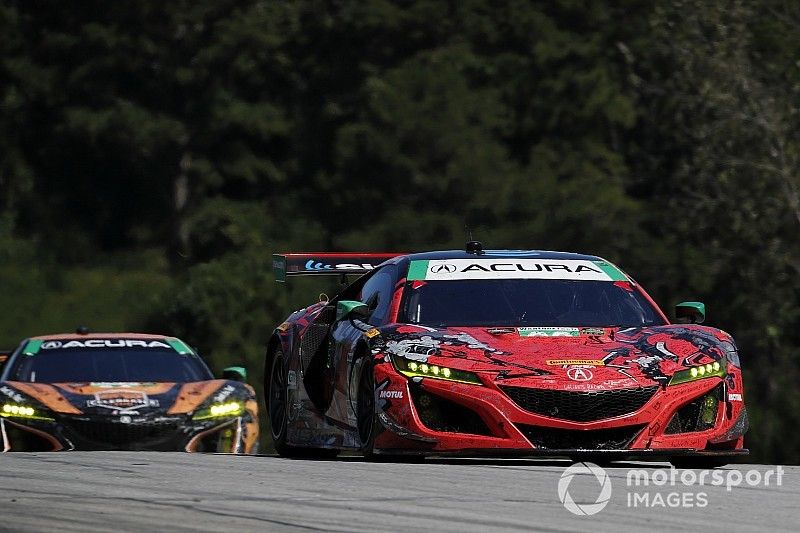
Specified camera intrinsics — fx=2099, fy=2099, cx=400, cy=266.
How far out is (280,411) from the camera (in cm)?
1289

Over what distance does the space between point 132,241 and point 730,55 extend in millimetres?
26693

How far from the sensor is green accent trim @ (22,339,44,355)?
17297 mm

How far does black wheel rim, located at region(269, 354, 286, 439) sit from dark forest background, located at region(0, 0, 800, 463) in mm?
30187

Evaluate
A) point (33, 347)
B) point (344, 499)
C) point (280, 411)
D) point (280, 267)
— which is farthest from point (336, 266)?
point (344, 499)

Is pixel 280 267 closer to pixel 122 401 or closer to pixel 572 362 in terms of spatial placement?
pixel 122 401

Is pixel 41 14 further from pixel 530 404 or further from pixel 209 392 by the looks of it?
pixel 530 404

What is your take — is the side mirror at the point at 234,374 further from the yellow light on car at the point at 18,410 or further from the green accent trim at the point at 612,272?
the green accent trim at the point at 612,272

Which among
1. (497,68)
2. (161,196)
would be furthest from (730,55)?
(161,196)

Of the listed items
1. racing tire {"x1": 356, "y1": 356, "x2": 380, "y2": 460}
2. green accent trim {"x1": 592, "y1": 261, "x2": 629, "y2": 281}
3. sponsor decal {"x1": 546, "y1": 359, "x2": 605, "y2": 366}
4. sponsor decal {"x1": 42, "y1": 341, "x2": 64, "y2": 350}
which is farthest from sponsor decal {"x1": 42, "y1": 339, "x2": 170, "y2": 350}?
sponsor decal {"x1": 546, "y1": 359, "x2": 605, "y2": 366}

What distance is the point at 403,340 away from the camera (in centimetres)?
1078

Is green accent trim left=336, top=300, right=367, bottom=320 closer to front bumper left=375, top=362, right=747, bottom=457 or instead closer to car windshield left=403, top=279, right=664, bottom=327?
car windshield left=403, top=279, right=664, bottom=327

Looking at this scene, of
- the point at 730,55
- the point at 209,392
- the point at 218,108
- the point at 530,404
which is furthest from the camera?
the point at 218,108

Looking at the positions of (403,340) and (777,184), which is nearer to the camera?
(403,340)

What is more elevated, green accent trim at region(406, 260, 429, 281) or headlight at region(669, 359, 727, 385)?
green accent trim at region(406, 260, 429, 281)
